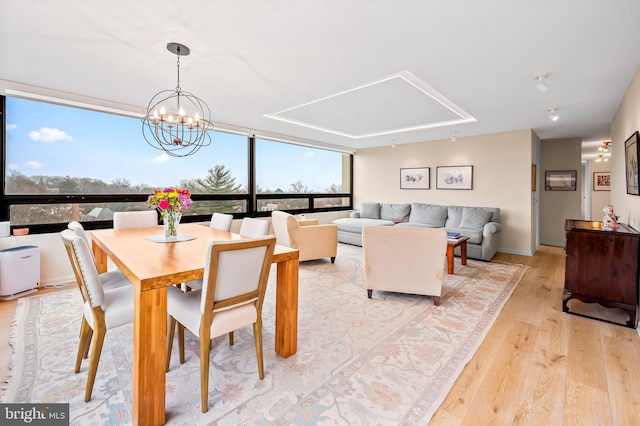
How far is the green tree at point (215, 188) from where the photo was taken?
5.21 m

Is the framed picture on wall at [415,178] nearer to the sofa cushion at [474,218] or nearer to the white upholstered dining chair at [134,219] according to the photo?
the sofa cushion at [474,218]

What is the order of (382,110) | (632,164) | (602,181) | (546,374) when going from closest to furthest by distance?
1. (546,374)
2. (632,164)
3. (382,110)
4. (602,181)

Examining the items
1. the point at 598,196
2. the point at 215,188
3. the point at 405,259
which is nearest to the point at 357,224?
the point at 215,188

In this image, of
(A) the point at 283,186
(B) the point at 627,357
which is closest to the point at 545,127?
(B) the point at 627,357

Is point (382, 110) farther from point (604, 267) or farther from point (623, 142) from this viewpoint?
point (604, 267)

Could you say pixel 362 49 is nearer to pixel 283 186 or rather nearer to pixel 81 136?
pixel 81 136

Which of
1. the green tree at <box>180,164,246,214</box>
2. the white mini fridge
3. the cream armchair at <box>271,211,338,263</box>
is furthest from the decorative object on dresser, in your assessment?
the white mini fridge

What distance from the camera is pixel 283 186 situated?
6656mm

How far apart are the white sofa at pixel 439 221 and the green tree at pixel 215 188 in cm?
249

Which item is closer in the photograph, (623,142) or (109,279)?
(109,279)

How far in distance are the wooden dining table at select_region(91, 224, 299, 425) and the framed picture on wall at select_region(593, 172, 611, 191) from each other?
11.0 m

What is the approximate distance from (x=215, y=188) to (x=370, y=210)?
3.78 m

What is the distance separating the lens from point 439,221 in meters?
6.20

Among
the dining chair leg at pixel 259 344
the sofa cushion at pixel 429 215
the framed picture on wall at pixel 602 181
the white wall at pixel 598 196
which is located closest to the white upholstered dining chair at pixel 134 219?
the dining chair leg at pixel 259 344
